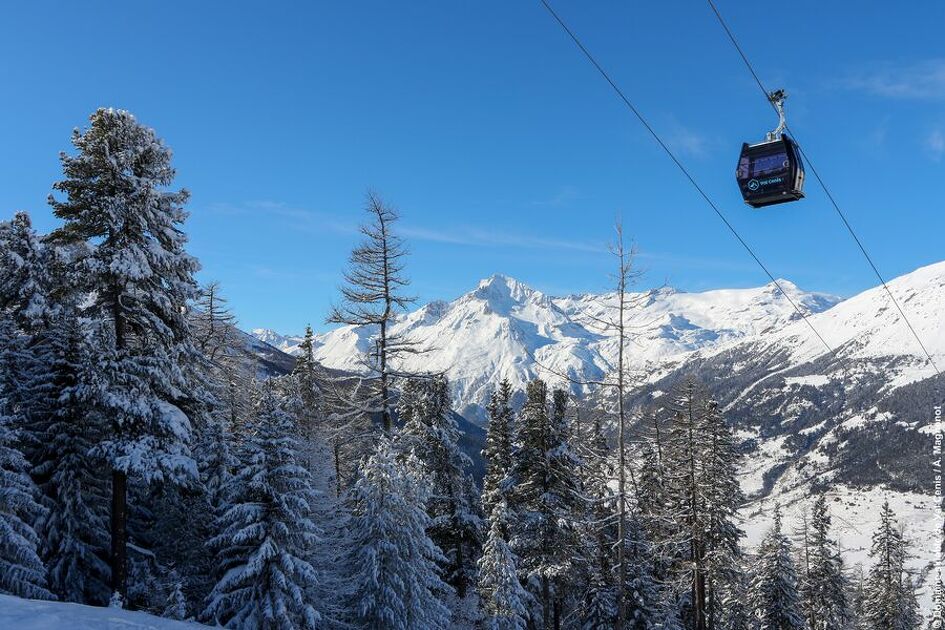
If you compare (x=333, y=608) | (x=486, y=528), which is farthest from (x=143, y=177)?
(x=486, y=528)

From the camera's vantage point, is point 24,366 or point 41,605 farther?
point 24,366

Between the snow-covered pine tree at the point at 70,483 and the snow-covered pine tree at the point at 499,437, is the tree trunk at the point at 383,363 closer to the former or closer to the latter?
the snow-covered pine tree at the point at 70,483

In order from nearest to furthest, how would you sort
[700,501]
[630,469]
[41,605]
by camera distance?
[41,605] → [630,469] → [700,501]

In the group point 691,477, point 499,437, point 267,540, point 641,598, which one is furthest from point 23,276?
point 641,598

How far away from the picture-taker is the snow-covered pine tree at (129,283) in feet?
48.9

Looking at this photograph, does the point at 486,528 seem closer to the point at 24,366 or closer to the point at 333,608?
the point at 333,608

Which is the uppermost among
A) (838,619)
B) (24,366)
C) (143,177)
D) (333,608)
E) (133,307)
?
(143,177)

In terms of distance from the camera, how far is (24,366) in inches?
772

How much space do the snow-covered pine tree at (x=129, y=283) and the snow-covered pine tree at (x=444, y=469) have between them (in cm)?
1404

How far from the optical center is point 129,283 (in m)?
15.2

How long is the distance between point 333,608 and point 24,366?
13951 mm

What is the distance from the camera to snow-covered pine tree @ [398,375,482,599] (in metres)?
29.8

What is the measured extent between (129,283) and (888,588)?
184 feet

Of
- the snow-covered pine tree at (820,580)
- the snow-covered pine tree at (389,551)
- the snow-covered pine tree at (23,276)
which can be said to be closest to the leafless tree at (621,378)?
the snow-covered pine tree at (389,551)
